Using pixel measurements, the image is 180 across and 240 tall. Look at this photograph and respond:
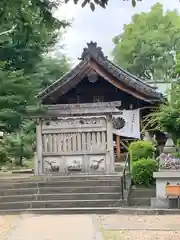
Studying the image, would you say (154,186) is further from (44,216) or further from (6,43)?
(6,43)

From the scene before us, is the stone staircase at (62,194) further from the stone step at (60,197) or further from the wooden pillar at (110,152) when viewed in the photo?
the wooden pillar at (110,152)

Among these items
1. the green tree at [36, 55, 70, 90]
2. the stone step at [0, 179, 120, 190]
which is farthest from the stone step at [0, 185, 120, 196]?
the green tree at [36, 55, 70, 90]

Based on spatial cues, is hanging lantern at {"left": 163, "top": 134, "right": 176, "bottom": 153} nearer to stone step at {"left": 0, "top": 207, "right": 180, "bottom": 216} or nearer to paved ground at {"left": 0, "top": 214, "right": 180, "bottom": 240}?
stone step at {"left": 0, "top": 207, "right": 180, "bottom": 216}

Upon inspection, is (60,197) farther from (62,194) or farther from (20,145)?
(20,145)

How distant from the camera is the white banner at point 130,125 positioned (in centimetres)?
2277

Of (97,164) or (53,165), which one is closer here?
(97,164)

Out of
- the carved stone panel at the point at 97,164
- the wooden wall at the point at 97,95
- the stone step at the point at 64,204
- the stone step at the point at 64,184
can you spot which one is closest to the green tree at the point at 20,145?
the wooden wall at the point at 97,95

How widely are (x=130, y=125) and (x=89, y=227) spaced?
12.4m

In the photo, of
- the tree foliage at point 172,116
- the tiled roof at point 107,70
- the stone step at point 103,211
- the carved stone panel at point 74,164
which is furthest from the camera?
the tiled roof at point 107,70

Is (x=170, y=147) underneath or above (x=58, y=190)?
above

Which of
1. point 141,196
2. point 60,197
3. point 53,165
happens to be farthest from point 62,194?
point 53,165

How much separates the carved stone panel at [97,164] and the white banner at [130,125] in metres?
5.98

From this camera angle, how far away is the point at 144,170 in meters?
14.8

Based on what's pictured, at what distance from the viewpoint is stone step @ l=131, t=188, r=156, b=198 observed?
14.4 metres
